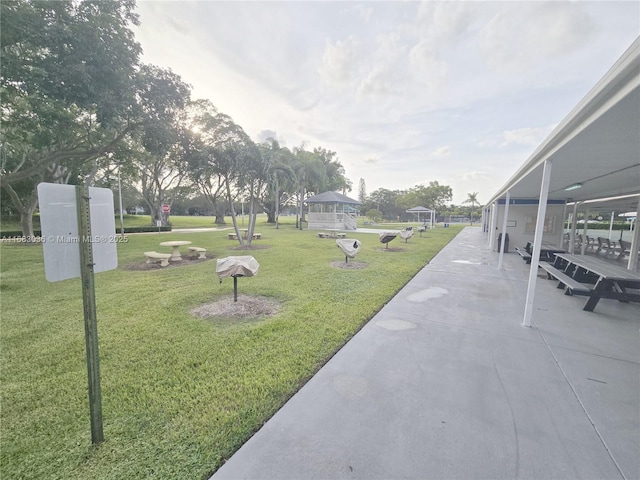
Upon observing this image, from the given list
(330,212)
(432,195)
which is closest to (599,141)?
(330,212)

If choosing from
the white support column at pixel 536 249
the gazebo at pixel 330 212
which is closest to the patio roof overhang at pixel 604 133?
the white support column at pixel 536 249

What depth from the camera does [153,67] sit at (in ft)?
33.8

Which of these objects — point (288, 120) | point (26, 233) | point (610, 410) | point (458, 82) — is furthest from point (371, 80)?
point (26, 233)

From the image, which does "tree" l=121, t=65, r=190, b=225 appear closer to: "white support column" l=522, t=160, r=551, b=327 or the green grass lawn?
the green grass lawn

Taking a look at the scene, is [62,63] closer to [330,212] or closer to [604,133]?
[604,133]

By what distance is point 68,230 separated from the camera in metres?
1.68

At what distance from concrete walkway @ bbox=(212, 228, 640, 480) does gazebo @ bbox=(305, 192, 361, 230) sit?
2271 cm

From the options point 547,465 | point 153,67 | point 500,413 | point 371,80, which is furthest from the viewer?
point 371,80

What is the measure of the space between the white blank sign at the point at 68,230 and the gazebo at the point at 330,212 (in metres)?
24.5

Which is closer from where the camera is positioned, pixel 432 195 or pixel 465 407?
pixel 465 407

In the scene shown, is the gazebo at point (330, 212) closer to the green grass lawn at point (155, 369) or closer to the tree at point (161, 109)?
the tree at point (161, 109)

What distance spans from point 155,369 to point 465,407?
332 cm

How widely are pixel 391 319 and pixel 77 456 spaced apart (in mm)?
3928

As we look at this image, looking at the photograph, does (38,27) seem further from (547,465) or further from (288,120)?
(547,465)
